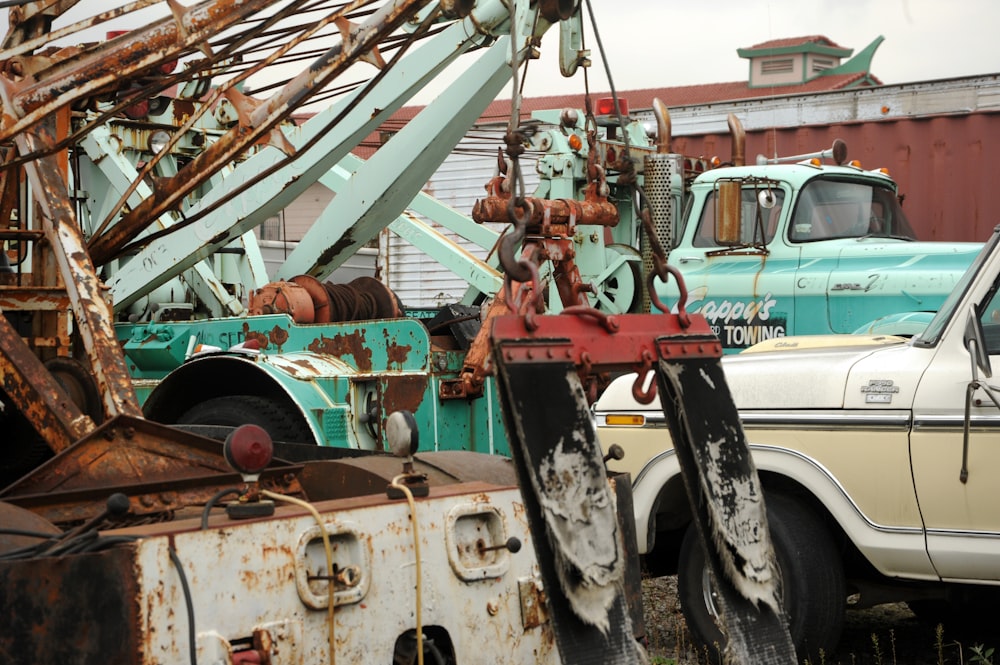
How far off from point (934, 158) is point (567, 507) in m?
12.7

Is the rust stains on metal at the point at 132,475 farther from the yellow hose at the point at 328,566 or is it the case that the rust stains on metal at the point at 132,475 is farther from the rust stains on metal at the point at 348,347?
the rust stains on metal at the point at 348,347

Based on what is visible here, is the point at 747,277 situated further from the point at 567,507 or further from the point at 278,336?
the point at 567,507

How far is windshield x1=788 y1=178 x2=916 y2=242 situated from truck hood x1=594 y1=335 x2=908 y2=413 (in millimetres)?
2943

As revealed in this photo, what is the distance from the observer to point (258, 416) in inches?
284

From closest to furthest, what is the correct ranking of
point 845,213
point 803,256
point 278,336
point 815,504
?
point 815,504
point 278,336
point 803,256
point 845,213

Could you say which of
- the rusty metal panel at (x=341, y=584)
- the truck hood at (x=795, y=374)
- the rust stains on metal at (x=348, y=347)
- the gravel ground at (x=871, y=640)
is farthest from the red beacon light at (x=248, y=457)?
the rust stains on metal at (x=348, y=347)

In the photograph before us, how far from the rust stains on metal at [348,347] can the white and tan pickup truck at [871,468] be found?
2077mm

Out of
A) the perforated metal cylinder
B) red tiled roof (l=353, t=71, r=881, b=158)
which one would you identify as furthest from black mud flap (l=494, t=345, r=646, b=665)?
red tiled roof (l=353, t=71, r=881, b=158)

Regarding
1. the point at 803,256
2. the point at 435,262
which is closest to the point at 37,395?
the point at 803,256

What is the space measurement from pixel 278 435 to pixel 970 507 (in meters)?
3.81

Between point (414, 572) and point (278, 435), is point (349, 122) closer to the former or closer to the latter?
point (278, 435)

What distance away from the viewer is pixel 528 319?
127 inches

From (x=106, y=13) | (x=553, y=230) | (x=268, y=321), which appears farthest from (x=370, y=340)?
(x=106, y=13)

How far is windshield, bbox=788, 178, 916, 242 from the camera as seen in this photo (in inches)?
355
